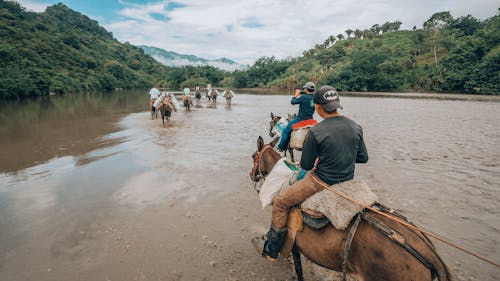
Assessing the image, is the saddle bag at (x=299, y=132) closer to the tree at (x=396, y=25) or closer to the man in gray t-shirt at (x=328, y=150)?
the man in gray t-shirt at (x=328, y=150)

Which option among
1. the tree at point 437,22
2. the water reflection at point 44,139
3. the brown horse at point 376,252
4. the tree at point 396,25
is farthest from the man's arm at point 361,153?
the tree at point 396,25

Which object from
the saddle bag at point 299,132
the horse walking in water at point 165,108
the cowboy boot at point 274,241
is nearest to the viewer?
the cowboy boot at point 274,241

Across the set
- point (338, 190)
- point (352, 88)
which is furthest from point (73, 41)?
point (338, 190)

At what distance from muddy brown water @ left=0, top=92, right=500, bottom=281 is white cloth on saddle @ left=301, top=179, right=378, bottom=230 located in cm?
152

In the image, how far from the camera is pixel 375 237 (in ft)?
7.23

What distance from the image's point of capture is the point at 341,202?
2.39 m

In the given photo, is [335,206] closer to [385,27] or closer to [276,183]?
[276,183]

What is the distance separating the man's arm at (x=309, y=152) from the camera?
2566 mm

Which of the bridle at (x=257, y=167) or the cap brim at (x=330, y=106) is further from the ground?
the cap brim at (x=330, y=106)

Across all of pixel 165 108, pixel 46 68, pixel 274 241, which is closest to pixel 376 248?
pixel 274 241

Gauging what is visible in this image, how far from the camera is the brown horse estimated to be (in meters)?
1.97

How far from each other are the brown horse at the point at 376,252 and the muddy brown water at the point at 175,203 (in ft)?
3.52

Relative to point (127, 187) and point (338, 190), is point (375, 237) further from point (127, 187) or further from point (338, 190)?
point (127, 187)

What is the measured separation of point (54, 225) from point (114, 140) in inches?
274
